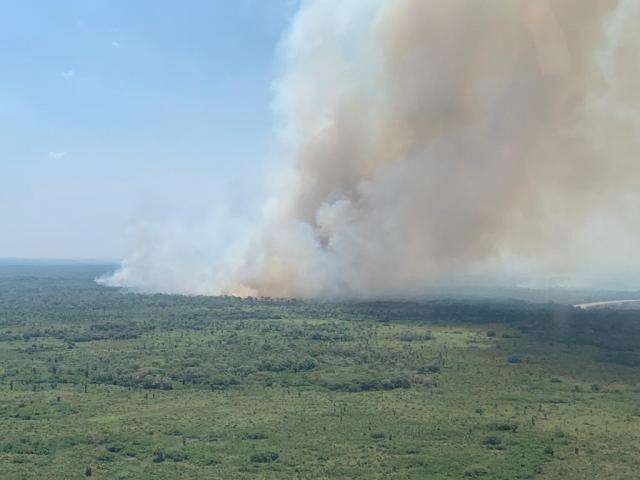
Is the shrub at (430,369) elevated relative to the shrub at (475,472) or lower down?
elevated

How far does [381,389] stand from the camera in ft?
163

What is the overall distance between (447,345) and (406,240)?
33.7m

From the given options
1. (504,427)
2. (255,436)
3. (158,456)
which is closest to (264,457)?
(255,436)

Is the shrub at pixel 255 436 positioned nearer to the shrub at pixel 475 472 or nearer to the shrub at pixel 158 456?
the shrub at pixel 158 456

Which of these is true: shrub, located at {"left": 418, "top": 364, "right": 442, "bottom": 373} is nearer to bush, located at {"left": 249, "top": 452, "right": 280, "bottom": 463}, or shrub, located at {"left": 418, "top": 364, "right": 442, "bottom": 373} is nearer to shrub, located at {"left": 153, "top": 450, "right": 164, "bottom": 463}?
bush, located at {"left": 249, "top": 452, "right": 280, "bottom": 463}

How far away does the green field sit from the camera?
34.9 m

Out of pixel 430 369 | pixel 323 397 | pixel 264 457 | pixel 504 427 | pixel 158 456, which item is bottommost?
pixel 158 456

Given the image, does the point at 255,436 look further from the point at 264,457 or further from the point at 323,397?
the point at 323,397

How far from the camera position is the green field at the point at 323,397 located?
1374 inches

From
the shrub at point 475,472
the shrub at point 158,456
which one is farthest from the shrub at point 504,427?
the shrub at point 158,456

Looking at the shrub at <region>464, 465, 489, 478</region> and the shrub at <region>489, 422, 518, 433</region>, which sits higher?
the shrub at <region>489, 422, 518, 433</region>

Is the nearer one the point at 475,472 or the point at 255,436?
the point at 475,472

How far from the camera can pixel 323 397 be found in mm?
47156

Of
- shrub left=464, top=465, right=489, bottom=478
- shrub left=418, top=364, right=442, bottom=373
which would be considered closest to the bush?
shrub left=464, top=465, right=489, bottom=478
